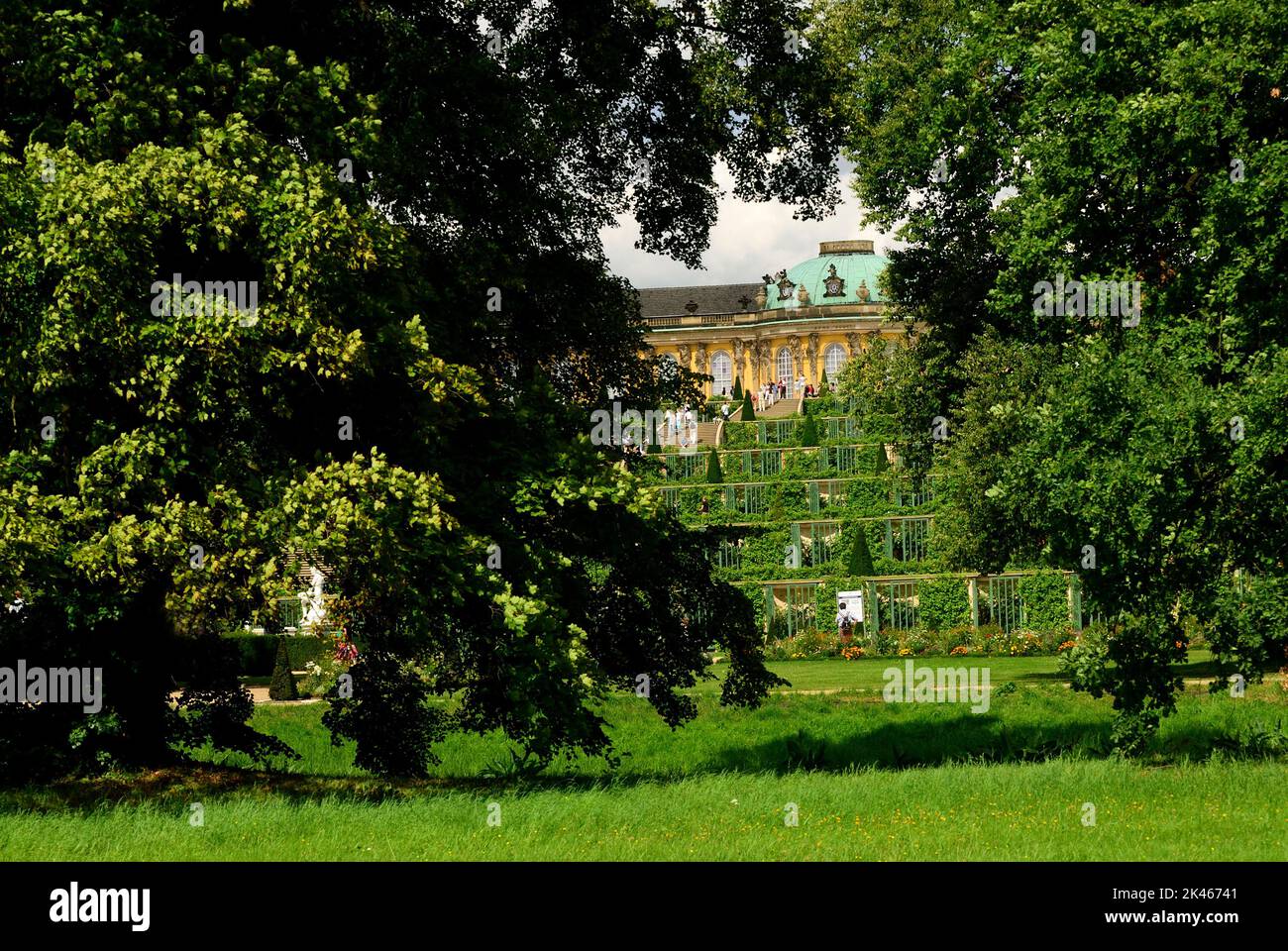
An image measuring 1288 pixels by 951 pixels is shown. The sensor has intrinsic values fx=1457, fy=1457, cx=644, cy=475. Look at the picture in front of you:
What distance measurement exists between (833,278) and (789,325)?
5.25 m

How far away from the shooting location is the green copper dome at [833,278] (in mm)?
109688

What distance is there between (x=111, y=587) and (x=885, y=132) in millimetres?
18307

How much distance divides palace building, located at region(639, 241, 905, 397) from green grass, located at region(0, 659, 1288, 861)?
283 ft

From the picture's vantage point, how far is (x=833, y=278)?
110 meters

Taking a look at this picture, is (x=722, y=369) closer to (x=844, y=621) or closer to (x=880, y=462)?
(x=880, y=462)

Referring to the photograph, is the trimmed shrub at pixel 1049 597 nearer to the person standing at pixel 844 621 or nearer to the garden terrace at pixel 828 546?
the person standing at pixel 844 621

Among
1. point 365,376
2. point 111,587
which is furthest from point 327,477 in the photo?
point 111,587

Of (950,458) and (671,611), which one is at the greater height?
(950,458)

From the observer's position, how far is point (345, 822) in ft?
36.4

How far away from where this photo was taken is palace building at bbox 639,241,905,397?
354 feet

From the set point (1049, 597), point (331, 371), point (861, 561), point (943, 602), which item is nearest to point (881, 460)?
point (861, 561)

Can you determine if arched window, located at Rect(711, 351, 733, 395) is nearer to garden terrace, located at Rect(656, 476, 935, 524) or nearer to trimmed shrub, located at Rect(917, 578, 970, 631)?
garden terrace, located at Rect(656, 476, 935, 524)

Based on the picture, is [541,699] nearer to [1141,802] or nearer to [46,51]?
[1141,802]

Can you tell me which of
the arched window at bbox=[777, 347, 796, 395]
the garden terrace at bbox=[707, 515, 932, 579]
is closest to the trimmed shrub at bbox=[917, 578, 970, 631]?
the garden terrace at bbox=[707, 515, 932, 579]
